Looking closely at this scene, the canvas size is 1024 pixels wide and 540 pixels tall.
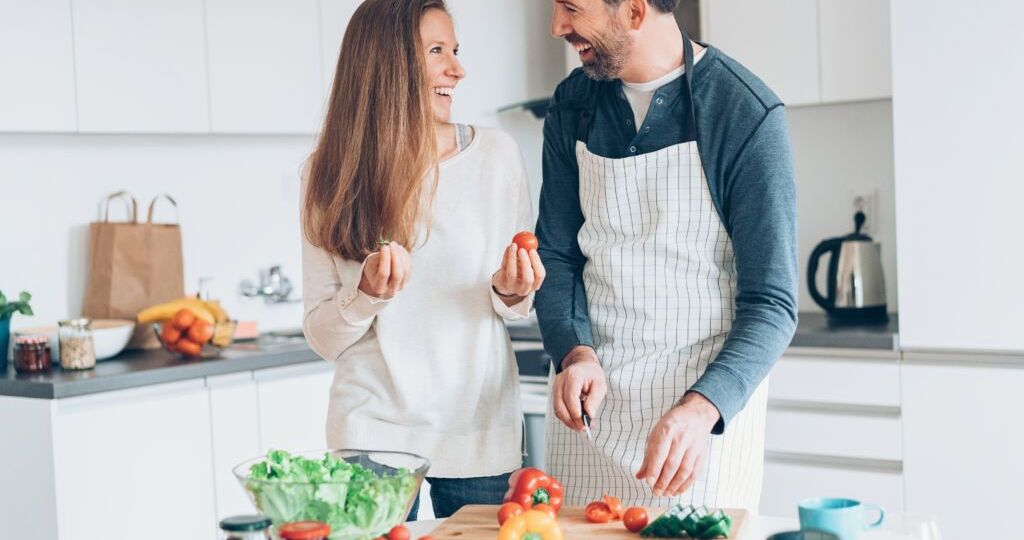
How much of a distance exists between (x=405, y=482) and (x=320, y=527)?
0.14 m

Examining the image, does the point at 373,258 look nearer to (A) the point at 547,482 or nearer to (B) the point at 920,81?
(A) the point at 547,482

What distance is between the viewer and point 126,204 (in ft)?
11.1

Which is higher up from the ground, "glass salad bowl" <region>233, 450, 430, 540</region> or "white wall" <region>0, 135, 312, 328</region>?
"white wall" <region>0, 135, 312, 328</region>

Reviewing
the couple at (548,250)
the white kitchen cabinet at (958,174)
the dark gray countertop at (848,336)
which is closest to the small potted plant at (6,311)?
the dark gray countertop at (848,336)

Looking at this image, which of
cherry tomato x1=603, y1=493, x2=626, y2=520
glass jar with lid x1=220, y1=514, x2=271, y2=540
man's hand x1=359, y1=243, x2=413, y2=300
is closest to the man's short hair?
man's hand x1=359, y1=243, x2=413, y2=300

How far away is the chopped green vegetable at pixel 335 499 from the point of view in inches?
52.6

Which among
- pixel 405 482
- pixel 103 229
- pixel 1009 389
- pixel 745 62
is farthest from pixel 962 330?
pixel 103 229

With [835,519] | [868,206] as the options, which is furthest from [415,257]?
[868,206]

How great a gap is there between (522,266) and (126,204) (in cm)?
203

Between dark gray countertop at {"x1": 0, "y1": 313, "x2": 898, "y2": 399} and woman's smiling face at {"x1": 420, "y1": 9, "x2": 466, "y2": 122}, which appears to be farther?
dark gray countertop at {"x1": 0, "y1": 313, "x2": 898, "y2": 399}

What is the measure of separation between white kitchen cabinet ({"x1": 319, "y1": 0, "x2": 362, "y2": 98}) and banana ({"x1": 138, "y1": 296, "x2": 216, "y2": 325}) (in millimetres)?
752

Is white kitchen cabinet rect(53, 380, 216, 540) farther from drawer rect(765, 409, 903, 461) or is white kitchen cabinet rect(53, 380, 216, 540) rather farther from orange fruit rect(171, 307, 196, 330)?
drawer rect(765, 409, 903, 461)

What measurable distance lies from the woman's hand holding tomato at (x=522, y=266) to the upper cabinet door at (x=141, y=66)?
→ 170cm

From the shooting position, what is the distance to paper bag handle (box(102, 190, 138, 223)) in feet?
10.9
